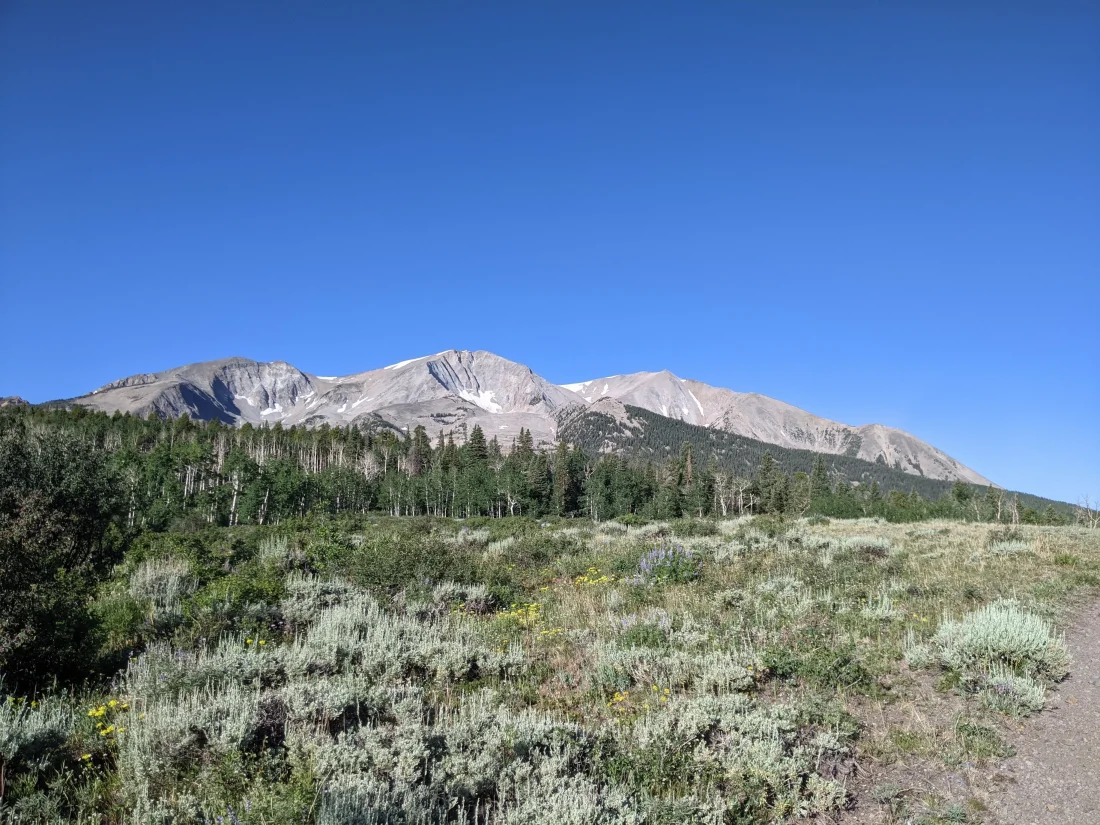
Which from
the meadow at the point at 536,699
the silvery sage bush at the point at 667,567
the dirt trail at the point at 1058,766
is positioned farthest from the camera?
the silvery sage bush at the point at 667,567

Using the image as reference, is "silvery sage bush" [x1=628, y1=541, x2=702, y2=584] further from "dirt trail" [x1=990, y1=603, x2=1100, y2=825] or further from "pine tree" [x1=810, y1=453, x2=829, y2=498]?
"pine tree" [x1=810, y1=453, x2=829, y2=498]

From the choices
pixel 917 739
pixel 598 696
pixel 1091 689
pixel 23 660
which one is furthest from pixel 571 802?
pixel 1091 689

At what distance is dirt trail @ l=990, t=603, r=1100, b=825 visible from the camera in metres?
5.00

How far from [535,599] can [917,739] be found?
845 cm

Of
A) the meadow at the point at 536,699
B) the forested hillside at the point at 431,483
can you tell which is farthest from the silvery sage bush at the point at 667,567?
the forested hillside at the point at 431,483

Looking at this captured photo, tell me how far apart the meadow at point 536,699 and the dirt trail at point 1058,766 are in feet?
0.65

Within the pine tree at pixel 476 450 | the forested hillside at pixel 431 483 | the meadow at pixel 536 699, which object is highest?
the pine tree at pixel 476 450

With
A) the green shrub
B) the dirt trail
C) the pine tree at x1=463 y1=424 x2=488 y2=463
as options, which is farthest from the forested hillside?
the dirt trail

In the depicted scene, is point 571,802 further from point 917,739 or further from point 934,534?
point 934,534

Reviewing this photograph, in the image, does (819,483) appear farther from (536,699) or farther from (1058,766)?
(536,699)

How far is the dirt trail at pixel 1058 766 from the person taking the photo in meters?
5.00

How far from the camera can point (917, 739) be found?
609 centimetres

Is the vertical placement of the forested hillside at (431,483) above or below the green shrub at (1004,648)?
above

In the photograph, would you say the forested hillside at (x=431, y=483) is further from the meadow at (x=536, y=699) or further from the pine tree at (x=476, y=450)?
Answer: the meadow at (x=536, y=699)
